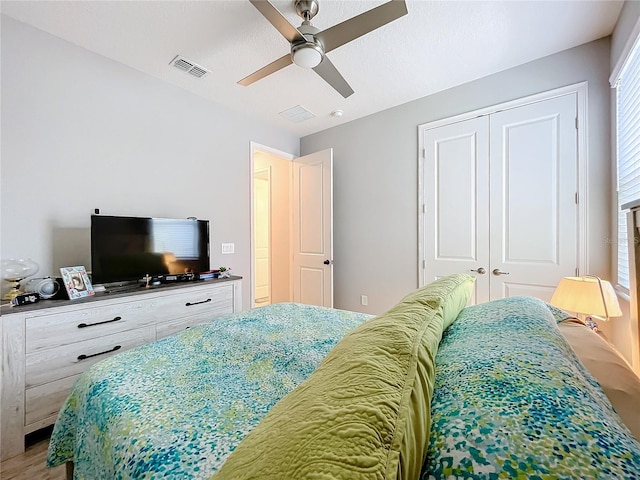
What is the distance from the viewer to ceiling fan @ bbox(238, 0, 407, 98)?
1.49m

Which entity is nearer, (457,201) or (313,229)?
(457,201)

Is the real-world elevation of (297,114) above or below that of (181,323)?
above

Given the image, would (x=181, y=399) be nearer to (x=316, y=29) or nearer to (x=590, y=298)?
(x=316, y=29)

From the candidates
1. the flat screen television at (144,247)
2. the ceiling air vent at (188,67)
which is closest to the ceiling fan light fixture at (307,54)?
the ceiling air vent at (188,67)

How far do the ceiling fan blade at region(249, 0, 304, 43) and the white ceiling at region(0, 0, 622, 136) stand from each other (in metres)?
0.27

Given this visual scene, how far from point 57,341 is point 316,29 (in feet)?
8.56

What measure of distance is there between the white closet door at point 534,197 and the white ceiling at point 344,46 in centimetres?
56

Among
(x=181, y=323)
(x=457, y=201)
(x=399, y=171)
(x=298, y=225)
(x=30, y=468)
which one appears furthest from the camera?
(x=298, y=225)

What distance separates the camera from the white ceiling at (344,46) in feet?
5.97

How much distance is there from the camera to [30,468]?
1496 mm

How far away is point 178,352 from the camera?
1154 millimetres

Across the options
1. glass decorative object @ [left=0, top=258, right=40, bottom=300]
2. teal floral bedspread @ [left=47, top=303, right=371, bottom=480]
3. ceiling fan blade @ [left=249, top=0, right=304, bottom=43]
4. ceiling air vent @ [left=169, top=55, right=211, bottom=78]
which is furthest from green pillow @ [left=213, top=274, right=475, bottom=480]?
→ ceiling air vent @ [left=169, top=55, right=211, bottom=78]

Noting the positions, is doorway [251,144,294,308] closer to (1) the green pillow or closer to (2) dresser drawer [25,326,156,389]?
(2) dresser drawer [25,326,156,389]

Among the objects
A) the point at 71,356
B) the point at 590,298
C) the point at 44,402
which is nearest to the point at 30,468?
the point at 44,402
